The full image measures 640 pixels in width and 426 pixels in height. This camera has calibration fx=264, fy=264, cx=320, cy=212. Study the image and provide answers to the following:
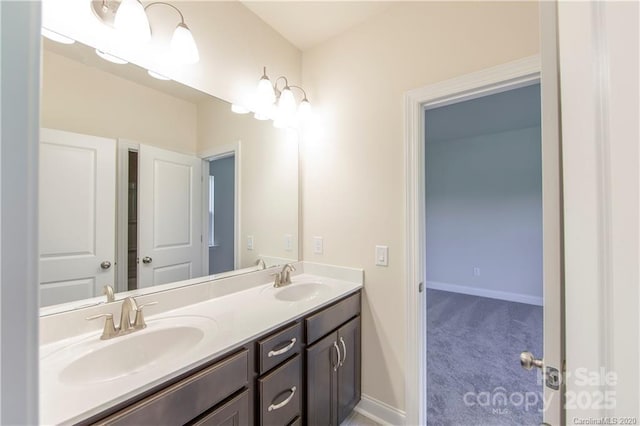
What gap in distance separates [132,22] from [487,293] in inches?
201

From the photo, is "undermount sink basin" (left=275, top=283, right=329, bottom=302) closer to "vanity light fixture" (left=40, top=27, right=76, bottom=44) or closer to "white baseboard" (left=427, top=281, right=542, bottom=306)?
"vanity light fixture" (left=40, top=27, right=76, bottom=44)

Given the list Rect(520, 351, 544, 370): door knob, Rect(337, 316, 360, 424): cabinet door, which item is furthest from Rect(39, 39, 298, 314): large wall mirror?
Rect(520, 351, 544, 370): door knob

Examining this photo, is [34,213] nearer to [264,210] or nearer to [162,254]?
[162,254]

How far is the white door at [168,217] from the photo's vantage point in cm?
133

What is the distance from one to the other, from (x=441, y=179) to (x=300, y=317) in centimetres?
427

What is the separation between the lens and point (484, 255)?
4.30m

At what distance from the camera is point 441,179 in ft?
15.5

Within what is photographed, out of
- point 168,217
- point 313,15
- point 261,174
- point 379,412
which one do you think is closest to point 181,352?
point 168,217

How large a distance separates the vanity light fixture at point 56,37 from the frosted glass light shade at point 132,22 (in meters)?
0.19

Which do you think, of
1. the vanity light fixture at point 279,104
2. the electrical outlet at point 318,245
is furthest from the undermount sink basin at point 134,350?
the vanity light fixture at point 279,104

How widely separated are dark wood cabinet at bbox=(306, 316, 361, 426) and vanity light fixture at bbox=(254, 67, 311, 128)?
4.89ft

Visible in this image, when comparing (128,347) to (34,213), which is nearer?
(34,213)

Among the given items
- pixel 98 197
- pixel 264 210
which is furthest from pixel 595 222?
pixel 264 210

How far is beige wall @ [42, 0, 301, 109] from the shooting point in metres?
1.07
